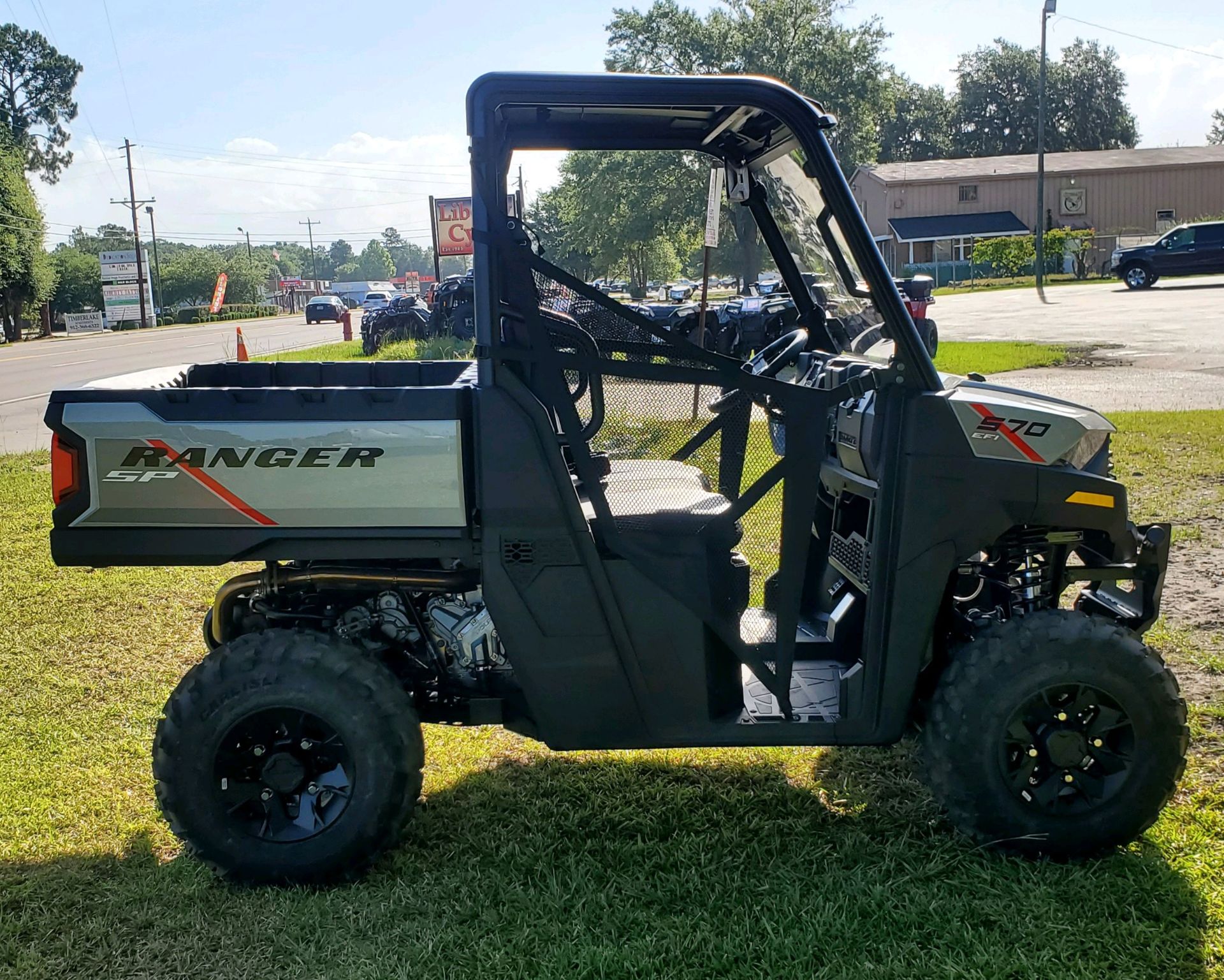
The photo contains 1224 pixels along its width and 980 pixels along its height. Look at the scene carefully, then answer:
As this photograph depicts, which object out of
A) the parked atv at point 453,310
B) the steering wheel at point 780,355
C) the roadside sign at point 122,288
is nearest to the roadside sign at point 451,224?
the parked atv at point 453,310

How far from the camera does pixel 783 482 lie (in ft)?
10.6

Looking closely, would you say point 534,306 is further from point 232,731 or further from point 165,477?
point 232,731

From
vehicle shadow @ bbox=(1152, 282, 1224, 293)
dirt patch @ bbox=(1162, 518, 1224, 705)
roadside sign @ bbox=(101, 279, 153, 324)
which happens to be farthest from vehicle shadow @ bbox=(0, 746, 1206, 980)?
roadside sign @ bbox=(101, 279, 153, 324)

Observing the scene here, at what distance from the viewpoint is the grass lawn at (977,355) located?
51.6ft

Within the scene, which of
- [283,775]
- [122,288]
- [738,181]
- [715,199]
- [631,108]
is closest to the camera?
[631,108]

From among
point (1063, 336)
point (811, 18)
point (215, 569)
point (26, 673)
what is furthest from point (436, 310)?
point (811, 18)

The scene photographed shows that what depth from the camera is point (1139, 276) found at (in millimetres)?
34312

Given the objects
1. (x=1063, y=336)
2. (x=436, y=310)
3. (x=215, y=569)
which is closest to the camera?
(x=215, y=569)

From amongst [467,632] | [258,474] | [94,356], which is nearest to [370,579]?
[467,632]

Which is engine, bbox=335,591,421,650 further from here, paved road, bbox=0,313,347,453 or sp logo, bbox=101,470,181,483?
paved road, bbox=0,313,347,453

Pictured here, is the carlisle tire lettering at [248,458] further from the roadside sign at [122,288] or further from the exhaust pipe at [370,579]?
the roadside sign at [122,288]

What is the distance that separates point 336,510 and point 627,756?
1.67 meters

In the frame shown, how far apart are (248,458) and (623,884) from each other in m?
1.70

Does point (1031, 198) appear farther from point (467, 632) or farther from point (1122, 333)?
point (467, 632)
